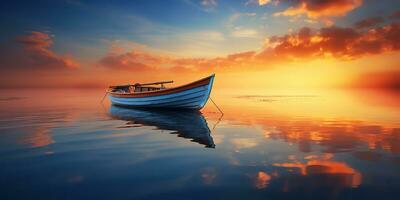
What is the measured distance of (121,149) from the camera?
35.1ft

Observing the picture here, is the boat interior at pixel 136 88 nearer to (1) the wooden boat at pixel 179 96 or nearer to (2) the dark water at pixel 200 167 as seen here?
(1) the wooden boat at pixel 179 96

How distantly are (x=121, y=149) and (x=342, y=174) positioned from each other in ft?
25.6

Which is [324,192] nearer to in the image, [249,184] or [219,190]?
[249,184]

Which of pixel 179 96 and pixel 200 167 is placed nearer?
pixel 200 167

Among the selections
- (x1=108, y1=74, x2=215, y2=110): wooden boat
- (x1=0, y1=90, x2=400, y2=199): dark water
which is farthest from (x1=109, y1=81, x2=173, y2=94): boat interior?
(x1=0, y1=90, x2=400, y2=199): dark water

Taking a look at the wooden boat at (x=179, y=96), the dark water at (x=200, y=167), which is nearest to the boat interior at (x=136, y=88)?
the wooden boat at (x=179, y=96)

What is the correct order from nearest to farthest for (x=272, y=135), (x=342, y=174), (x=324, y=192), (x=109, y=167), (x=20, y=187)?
(x=324, y=192) → (x=20, y=187) → (x=342, y=174) → (x=109, y=167) → (x=272, y=135)

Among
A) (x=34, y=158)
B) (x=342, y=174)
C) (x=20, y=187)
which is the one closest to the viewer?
(x=20, y=187)

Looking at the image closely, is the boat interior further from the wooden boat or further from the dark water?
the dark water

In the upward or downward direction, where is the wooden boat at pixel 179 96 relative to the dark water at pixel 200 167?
upward

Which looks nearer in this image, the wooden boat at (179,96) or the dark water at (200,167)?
the dark water at (200,167)

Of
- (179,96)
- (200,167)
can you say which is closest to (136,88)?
(179,96)

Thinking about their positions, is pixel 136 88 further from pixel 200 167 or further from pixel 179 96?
pixel 200 167

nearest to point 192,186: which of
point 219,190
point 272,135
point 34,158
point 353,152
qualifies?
point 219,190
